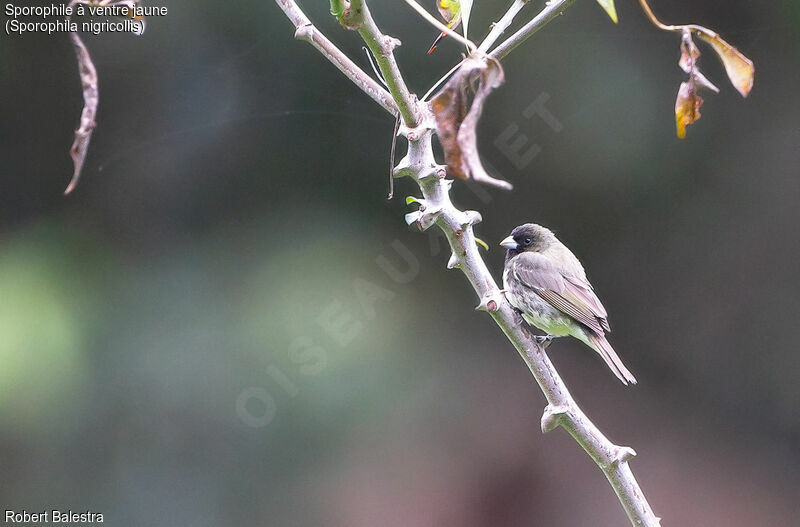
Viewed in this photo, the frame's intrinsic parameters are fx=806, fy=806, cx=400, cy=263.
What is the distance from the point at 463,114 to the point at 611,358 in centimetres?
165

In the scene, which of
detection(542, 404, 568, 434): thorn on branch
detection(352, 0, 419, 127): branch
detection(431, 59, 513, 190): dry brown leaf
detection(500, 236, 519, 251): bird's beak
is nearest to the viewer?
detection(431, 59, 513, 190): dry brown leaf

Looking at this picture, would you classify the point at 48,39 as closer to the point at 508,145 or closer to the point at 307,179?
the point at 307,179

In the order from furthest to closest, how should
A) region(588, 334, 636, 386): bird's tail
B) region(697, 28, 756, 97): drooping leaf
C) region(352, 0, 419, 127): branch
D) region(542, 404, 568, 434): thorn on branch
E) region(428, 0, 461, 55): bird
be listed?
region(588, 334, 636, 386): bird's tail < region(428, 0, 461, 55): bird < region(542, 404, 568, 434): thorn on branch < region(352, 0, 419, 127): branch < region(697, 28, 756, 97): drooping leaf

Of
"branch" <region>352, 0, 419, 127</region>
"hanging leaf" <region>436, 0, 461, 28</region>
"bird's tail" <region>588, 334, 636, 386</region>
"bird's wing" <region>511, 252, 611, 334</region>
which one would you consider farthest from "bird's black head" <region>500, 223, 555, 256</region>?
→ "branch" <region>352, 0, 419, 127</region>

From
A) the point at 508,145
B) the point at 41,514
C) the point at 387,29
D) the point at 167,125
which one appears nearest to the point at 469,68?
the point at 387,29

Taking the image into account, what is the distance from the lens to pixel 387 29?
4020 millimetres

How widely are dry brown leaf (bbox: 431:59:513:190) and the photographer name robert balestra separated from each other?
160 inches

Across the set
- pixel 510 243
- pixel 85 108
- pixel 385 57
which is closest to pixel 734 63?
pixel 385 57

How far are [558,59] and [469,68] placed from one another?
363cm

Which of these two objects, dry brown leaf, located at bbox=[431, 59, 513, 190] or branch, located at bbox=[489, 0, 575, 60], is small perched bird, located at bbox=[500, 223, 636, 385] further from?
dry brown leaf, located at bbox=[431, 59, 513, 190]

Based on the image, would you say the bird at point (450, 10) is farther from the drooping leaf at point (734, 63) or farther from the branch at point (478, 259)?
the drooping leaf at point (734, 63)

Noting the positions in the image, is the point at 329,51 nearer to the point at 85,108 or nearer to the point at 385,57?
the point at 385,57

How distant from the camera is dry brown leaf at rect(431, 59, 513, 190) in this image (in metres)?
0.94

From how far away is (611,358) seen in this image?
2.48m
